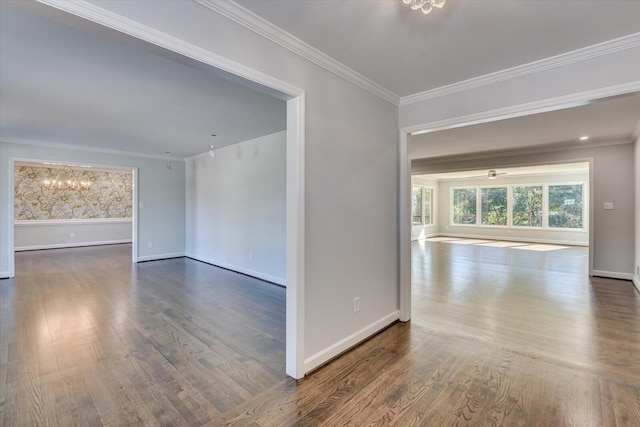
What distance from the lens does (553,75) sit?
2.41 metres

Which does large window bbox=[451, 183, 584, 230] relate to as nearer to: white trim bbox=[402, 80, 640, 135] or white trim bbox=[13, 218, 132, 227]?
white trim bbox=[402, 80, 640, 135]

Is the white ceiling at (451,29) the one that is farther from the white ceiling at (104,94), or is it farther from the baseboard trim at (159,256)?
the baseboard trim at (159,256)

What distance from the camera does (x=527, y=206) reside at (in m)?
10.7

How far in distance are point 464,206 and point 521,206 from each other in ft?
6.34

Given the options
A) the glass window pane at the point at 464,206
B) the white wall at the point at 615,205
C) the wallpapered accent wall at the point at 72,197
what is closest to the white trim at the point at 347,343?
the white wall at the point at 615,205

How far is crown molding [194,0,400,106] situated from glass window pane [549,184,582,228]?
10.3 metres

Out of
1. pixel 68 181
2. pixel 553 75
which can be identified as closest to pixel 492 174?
pixel 553 75

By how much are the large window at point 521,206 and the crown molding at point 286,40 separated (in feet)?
33.5

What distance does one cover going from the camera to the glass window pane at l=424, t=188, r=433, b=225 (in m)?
11.9

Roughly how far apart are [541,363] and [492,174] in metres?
7.37

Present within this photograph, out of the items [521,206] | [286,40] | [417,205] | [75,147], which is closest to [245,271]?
[75,147]

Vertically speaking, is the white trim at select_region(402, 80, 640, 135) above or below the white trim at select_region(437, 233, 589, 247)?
above

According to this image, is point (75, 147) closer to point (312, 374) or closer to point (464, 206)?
point (312, 374)

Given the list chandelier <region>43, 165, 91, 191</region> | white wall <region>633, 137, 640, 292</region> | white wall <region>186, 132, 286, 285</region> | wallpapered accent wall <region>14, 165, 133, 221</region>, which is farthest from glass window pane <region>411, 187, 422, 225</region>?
chandelier <region>43, 165, 91, 191</region>
